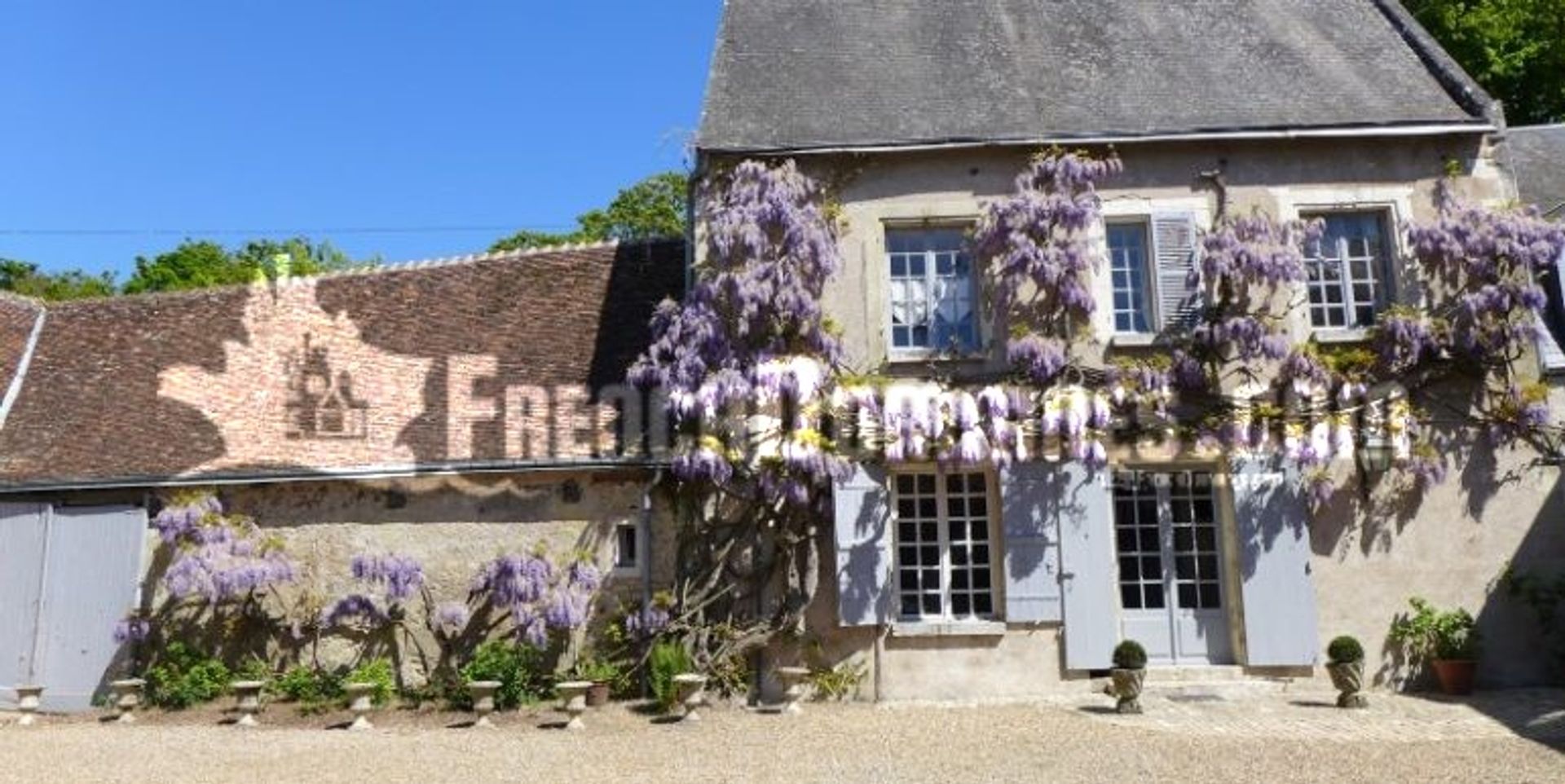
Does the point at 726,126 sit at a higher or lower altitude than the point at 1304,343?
Answer: higher

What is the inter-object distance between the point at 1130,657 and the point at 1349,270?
4079 millimetres

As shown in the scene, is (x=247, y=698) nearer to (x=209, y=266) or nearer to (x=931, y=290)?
(x=931, y=290)

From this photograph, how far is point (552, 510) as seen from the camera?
31.4 feet

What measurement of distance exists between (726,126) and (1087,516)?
180 inches

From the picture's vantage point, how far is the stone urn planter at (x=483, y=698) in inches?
330

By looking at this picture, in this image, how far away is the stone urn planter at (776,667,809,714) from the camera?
339 inches

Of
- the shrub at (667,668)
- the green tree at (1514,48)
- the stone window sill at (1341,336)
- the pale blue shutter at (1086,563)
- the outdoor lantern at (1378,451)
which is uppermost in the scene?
the green tree at (1514,48)

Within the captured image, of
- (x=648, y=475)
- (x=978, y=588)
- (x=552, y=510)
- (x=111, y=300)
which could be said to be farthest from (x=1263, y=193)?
(x=111, y=300)

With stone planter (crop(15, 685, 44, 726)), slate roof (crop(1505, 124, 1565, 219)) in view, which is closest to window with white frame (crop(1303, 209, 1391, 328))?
slate roof (crop(1505, 124, 1565, 219))

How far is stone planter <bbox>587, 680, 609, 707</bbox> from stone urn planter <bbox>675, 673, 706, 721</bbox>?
71 centimetres

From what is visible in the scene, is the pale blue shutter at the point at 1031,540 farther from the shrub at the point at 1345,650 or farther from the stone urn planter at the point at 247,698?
the stone urn planter at the point at 247,698

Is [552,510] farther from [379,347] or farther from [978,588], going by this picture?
[978,588]

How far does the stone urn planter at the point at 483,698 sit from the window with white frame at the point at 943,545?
327 centimetres

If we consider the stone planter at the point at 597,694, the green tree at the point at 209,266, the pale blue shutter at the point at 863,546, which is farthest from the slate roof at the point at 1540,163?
the green tree at the point at 209,266
